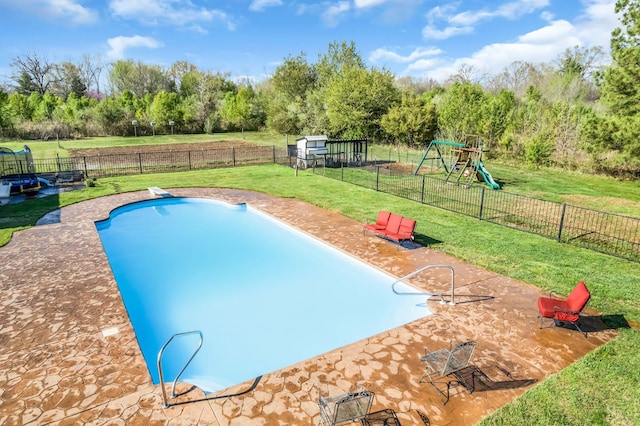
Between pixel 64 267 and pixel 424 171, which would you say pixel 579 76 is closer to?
pixel 424 171

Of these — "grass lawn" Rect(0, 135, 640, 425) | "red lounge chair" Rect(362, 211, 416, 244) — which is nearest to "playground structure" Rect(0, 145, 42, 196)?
"grass lawn" Rect(0, 135, 640, 425)

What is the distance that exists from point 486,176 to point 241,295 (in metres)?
16.0

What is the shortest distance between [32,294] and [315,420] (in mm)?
7579

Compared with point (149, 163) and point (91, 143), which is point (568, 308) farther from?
point (91, 143)

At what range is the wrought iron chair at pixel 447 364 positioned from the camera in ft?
18.7

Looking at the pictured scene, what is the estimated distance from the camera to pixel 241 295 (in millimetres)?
10508

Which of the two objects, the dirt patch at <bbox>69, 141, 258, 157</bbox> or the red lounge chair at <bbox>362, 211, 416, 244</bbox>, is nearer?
the red lounge chair at <bbox>362, 211, 416, 244</bbox>

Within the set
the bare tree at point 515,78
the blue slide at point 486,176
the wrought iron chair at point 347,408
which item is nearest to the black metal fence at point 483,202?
the blue slide at point 486,176

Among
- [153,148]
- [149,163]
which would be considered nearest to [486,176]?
[149,163]

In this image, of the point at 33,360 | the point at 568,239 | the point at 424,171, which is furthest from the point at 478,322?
the point at 424,171

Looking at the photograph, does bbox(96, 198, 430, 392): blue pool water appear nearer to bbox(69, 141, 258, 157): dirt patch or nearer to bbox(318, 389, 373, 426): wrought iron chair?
bbox(318, 389, 373, 426): wrought iron chair

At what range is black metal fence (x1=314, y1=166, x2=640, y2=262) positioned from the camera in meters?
12.2

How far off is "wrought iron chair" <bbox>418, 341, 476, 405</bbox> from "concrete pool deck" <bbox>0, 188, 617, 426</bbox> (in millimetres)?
128

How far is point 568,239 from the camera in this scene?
12445 mm
